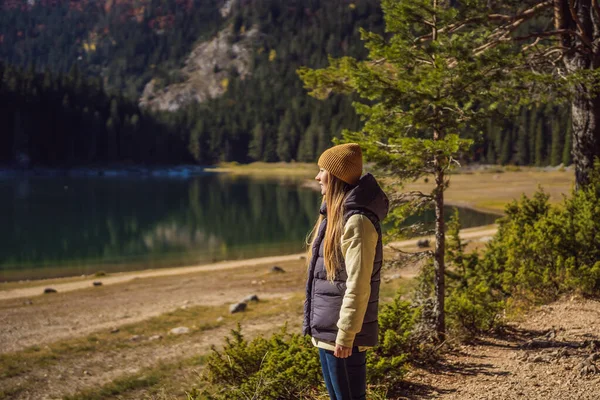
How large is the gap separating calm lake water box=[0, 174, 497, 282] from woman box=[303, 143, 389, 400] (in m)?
25.1

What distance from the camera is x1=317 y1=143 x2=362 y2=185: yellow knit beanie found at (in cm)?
400

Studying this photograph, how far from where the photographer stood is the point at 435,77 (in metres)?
7.17

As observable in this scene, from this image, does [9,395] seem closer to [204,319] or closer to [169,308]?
[204,319]

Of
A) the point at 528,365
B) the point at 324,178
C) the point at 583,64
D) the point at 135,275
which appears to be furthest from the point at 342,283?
the point at 135,275

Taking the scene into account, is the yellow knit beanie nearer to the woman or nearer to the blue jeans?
the woman

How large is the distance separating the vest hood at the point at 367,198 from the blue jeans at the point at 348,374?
1015 mm

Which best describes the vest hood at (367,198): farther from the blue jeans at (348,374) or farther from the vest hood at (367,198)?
the blue jeans at (348,374)

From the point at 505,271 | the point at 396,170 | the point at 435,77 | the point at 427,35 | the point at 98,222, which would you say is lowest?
the point at 98,222

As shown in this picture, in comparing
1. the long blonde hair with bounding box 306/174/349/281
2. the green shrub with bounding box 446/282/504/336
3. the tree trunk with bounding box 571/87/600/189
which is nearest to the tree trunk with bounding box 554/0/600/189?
the tree trunk with bounding box 571/87/600/189

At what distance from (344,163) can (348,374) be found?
1521mm

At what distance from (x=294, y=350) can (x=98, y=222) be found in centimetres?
4314

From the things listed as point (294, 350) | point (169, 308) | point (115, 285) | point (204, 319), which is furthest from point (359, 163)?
point (115, 285)

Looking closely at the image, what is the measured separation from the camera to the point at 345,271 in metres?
3.96

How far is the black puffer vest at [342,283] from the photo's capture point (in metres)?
3.91
